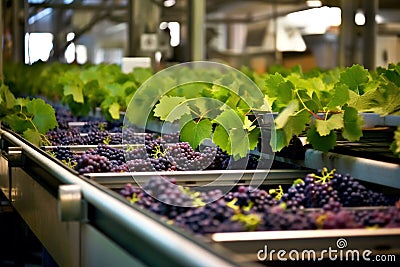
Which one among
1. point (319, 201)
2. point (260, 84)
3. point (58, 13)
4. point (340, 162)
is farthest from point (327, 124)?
point (58, 13)

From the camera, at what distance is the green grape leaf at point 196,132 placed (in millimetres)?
2396

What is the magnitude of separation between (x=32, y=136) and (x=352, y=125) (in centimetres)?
131

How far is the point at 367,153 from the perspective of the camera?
6.96 feet

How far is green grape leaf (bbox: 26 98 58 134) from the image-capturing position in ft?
10.0

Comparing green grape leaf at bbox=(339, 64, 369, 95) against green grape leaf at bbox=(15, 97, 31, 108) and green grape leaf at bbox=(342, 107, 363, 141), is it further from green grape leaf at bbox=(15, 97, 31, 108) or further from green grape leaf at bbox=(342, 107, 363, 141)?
green grape leaf at bbox=(15, 97, 31, 108)

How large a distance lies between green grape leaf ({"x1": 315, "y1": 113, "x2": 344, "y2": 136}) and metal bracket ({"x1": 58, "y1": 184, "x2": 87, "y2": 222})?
674 millimetres

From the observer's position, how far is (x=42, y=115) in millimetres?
3100

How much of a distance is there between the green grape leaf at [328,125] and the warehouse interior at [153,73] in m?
0.06

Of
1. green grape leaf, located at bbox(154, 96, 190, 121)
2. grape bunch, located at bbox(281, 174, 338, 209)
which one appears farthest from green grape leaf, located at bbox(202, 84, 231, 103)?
grape bunch, located at bbox(281, 174, 338, 209)

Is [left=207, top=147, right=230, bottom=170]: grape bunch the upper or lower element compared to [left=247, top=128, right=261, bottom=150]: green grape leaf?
lower

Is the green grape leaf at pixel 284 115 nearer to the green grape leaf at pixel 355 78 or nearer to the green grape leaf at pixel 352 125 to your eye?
the green grape leaf at pixel 352 125

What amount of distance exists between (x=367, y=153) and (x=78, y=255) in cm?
76

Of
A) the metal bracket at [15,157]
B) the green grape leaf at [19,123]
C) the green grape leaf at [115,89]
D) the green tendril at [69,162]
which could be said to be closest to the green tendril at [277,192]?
the green tendril at [69,162]

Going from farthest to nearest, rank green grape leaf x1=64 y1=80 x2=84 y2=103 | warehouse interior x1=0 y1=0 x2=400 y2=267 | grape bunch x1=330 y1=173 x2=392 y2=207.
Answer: green grape leaf x1=64 y1=80 x2=84 y2=103
grape bunch x1=330 y1=173 x2=392 y2=207
warehouse interior x1=0 y1=0 x2=400 y2=267
